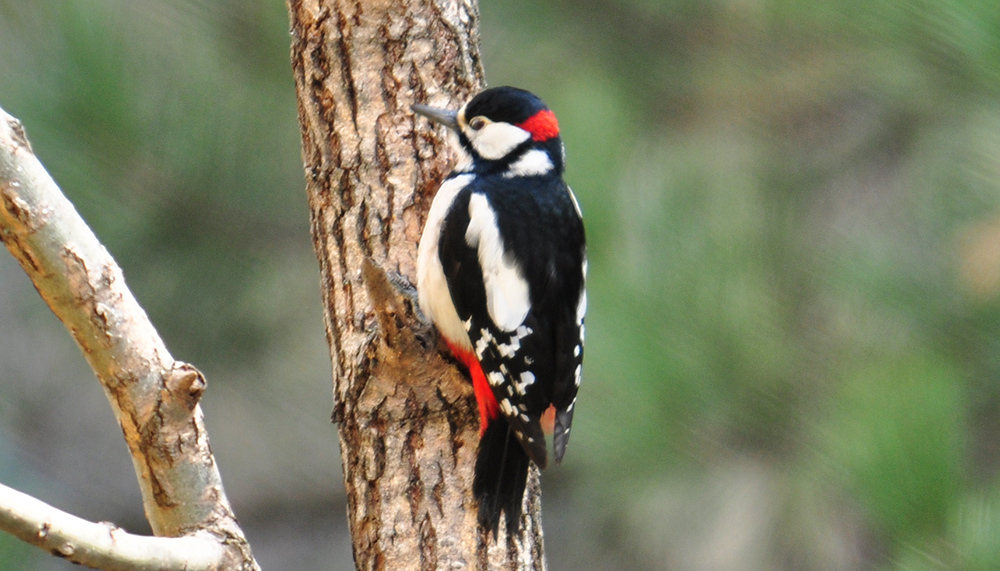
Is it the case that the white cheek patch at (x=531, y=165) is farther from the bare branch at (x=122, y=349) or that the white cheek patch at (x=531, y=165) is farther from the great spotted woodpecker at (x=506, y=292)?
the bare branch at (x=122, y=349)

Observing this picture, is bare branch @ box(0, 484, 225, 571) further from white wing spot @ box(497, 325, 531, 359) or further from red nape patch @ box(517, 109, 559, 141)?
red nape patch @ box(517, 109, 559, 141)

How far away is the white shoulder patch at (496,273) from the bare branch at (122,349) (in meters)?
0.55

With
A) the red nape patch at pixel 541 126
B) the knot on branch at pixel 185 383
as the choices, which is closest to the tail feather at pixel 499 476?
the knot on branch at pixel 185 383

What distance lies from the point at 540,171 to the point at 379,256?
36 centimetres

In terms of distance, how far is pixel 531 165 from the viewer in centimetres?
197

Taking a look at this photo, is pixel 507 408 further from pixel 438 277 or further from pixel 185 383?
pixel 185 383

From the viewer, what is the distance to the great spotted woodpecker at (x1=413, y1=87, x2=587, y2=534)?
65.9 inches

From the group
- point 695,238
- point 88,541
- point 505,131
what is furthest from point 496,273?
point 88,541

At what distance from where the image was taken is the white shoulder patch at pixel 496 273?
1772 mm

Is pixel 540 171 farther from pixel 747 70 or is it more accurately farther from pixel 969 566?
pixel 747 70

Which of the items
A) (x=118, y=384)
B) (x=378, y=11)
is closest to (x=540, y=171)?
(x=378, y=11)

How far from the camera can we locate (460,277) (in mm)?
1793

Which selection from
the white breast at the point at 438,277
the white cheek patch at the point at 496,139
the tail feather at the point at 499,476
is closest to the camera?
the tail feather at the point at 499,476

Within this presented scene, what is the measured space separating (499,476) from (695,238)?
3.02 ft
